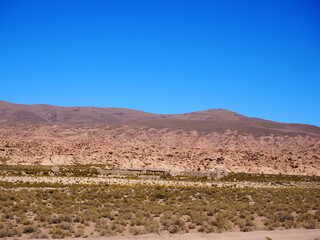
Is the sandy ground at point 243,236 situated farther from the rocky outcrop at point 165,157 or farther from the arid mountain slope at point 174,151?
the arid mountain slope at point 174,151

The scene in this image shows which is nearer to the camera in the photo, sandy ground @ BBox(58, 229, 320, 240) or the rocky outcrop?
sandy ground @ BBox(58, 229, 320, 240)

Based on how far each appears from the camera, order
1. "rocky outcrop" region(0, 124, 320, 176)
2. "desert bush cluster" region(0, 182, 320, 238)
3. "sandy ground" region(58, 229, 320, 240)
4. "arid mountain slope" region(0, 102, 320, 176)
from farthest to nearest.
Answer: "arid mountain slope" region(0, 102, 320, 176), "rocky outcrop" region(0, 124, 320, 176), "desert bush cluster" region(0, 182, 320, 238), "sandy ground" region(58, 229, 320, 240)

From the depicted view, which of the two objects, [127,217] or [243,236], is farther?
[127,217]

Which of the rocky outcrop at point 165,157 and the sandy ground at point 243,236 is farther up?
the rocky outcrop at point 165,157

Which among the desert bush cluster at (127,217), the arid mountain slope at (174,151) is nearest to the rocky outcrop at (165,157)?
the arid mountain slope at (174,151)

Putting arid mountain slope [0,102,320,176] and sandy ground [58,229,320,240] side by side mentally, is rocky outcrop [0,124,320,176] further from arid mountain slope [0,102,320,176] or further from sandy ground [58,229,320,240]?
sandy ground [58,229,320,240]

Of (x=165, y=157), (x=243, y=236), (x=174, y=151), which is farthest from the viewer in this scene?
(x=174, y=151)

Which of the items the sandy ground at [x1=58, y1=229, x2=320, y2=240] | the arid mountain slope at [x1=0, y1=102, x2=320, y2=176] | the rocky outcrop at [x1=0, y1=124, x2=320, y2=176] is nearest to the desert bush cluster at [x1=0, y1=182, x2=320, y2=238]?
the sandy ground at [x1=58, y1=229, x2=320, y2=240]

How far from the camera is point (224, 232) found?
15.5 meters

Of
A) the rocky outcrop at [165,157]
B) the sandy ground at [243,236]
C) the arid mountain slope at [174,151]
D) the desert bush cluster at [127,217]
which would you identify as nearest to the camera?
the sandy ground at [243,236]

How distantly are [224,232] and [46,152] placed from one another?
2648 inches


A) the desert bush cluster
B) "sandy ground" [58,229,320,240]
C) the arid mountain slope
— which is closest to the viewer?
"sandy ground" [58,229,320,240]

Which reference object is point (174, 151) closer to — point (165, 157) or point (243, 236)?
point (165, 157)

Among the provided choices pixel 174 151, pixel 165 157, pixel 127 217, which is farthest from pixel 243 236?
pixel 174 151
